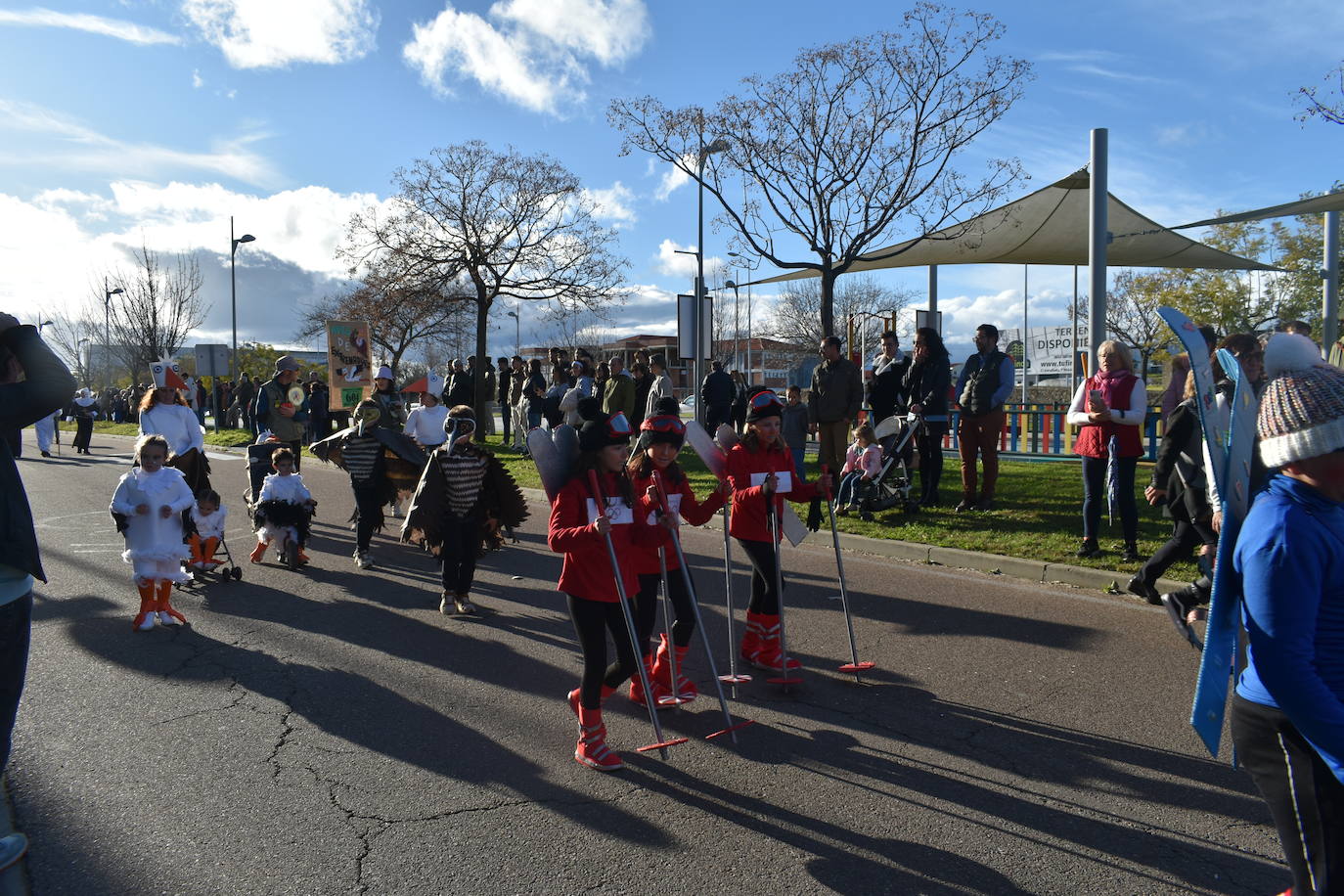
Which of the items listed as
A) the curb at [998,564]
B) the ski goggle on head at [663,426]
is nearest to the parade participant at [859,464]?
the curb at [998,564]

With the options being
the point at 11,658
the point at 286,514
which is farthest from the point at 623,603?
the point at 286,514

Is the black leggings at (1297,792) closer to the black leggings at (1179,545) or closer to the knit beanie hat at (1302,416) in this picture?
the knit beanie hat at (1302,416)

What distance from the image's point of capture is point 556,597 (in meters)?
7.88

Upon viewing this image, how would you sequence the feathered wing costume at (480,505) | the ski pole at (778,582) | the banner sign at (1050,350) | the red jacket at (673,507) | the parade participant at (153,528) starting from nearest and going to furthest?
the red jacket at (673,507), the ski pole at (778,582), the parade participant at (153,528), the feathered wing costume at (480,505), the banner sign at (1050,350)

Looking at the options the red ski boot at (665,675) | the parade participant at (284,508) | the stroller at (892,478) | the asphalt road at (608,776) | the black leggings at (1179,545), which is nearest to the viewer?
the asphalt road at (608,776)

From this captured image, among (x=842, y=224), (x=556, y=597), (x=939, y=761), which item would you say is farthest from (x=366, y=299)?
(x=939, y=761)

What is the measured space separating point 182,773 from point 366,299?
A: 22.8 metres

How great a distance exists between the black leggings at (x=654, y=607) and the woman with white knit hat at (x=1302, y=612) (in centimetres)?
314

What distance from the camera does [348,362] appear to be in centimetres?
1709

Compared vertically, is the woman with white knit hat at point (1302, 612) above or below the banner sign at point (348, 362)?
below

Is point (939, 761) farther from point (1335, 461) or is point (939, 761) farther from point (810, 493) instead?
point (1335, 461)

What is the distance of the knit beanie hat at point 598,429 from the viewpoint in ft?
14.5

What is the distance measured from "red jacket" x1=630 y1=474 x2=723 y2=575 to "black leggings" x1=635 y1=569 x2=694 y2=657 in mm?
87

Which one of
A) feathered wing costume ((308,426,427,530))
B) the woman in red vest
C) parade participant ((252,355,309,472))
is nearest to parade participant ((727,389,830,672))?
the woman in red vest
